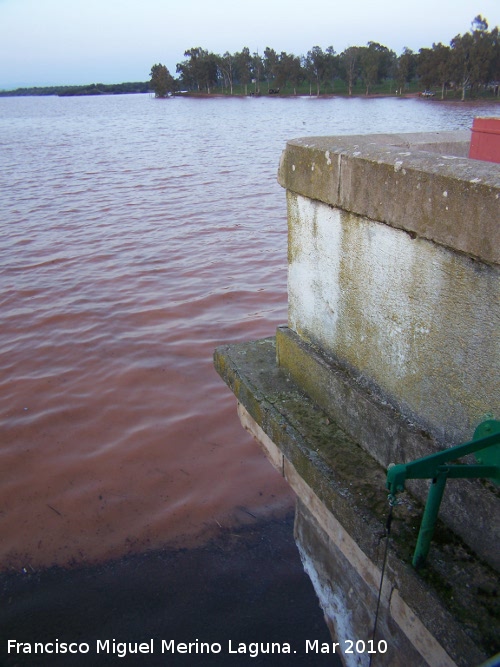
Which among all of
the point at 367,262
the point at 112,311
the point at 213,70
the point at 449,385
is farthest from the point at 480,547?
the point at 213,70

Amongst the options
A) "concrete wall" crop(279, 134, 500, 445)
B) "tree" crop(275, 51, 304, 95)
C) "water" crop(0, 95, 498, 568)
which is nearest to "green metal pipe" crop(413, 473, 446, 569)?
"concrete wall" crop(279, 134, 500, 445)

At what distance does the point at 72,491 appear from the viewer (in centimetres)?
483

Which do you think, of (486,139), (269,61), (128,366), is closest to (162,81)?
(269,61)

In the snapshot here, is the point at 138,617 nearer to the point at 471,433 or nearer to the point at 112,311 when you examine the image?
the point at 471,433

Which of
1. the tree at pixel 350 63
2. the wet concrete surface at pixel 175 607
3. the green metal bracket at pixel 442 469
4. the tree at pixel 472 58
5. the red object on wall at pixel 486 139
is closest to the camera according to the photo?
the green metal bracket at pixel 442 469

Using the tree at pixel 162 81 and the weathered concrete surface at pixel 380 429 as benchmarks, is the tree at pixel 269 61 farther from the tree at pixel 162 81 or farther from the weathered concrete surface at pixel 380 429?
the weathered concrete surface at pixel 380 429

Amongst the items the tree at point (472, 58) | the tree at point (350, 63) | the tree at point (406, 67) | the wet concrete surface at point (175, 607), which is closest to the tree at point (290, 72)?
the tree at point (350, 63)

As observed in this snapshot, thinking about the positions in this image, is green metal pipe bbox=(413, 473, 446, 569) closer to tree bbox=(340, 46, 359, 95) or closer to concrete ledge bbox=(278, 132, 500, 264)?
concrete ledge bbox=(278, 132, 500, 264)

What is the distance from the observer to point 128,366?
6590 millimetres

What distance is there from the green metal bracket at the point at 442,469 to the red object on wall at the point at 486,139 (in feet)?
4.26

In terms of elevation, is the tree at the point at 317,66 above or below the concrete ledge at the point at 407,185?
above

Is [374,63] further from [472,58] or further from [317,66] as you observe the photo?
[472,58]

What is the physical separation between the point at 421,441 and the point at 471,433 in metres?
0.23

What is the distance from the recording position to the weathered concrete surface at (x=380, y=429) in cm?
183
